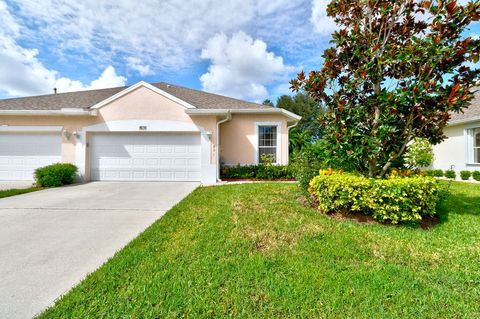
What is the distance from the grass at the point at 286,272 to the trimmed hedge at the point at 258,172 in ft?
19.9

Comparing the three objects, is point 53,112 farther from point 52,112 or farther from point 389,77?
point 389,77

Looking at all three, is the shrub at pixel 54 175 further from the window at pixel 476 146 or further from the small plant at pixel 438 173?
the window at pixel 476 146

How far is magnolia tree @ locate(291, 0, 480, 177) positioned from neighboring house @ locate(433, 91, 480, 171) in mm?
9119

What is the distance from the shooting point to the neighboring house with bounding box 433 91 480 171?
11.0 meters

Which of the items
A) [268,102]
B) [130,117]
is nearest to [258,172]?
[130,117]

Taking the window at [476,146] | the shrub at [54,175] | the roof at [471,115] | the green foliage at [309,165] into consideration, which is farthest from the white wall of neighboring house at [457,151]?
the shrub at [54,175]

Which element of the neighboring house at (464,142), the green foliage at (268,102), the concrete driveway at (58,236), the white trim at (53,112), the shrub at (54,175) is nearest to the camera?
the concrete driveway at (58,236)

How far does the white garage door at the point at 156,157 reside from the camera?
34.0 ft

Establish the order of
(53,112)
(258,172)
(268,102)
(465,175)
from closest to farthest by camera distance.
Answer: (53,112), (258,172), (465,175), (268,102)

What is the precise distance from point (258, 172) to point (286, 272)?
8.05 meters

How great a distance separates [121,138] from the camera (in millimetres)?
10406

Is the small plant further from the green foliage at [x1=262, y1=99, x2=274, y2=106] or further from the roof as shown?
the green foliage at [x1=262, y1=99, x2=274, y2=106]

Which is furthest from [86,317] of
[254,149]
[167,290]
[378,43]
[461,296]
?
[254,149]

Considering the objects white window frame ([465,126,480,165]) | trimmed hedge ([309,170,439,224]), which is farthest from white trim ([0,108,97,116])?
white window frame ([465,126,480,165])
